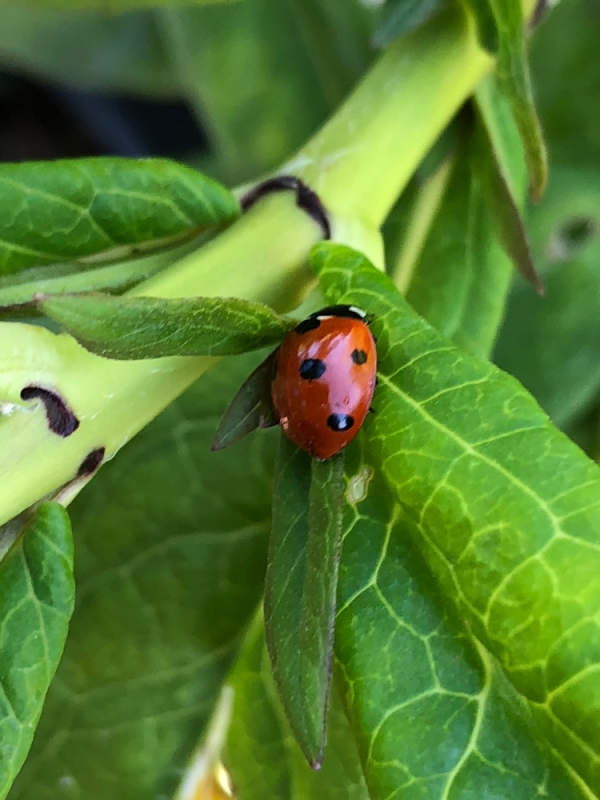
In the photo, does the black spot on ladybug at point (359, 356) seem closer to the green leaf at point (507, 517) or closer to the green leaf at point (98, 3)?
the green leaf at point (507, 517)

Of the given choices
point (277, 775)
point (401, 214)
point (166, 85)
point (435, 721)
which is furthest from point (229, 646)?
point (166, 85)

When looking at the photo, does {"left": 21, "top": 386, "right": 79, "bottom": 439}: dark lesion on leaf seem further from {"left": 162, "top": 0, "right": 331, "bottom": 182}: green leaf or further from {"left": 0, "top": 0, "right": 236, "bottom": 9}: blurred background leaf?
{"left": 162, "top": 0, "right": 331, "bottom": 182}: green leaf

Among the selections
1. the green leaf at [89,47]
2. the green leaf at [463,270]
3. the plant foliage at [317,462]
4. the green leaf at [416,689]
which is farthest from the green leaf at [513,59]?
the green leaf at [89,47]

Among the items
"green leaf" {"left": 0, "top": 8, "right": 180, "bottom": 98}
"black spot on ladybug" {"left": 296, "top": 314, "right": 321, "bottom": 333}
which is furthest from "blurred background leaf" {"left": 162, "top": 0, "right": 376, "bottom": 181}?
"black spot on ladybug" {"left": 296, "top": 314, "right": 321, "bottom": 333}

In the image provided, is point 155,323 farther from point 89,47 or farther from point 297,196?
point 89,47

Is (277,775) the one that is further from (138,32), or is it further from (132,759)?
(138,32)
